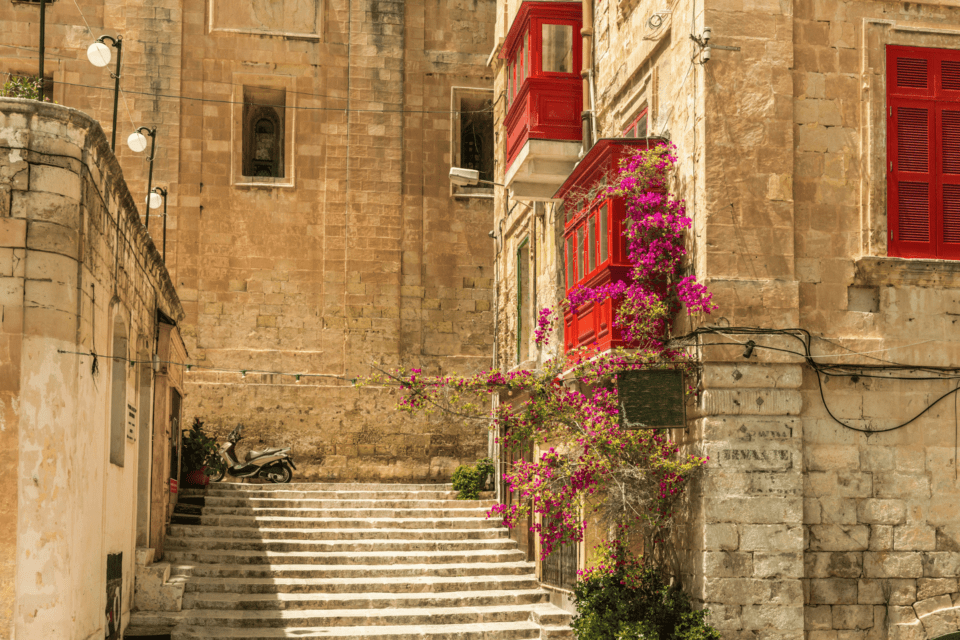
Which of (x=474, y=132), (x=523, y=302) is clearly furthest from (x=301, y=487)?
(x=474, y=132)

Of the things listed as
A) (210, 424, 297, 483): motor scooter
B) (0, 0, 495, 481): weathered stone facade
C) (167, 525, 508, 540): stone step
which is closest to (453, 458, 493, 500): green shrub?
(167, 525, 508, 540): stone step

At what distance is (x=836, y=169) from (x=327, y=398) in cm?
1187

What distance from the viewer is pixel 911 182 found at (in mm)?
10344

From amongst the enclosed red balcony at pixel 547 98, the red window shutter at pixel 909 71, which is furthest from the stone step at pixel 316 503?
the red window shutter at pixel 909 71

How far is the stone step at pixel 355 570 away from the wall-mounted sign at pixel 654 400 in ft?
16.4

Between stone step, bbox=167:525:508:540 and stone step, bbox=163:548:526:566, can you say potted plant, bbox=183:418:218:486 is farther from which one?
stone step, bbox=163:548:526:566

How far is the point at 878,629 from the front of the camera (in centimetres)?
977

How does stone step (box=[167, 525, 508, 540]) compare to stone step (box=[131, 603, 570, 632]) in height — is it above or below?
above

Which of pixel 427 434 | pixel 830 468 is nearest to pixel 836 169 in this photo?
pixel 830 468

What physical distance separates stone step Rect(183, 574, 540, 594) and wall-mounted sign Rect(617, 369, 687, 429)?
4702mm

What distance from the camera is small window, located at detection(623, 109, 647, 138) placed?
11.3m

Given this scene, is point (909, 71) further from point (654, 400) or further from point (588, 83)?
point (654, 400)

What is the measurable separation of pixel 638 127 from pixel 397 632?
20.2 ft

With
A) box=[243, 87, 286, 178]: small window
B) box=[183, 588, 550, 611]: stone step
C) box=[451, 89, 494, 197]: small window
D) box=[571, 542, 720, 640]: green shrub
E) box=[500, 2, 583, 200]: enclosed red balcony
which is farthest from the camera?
box=[451, 89, 494, 197]: small window
